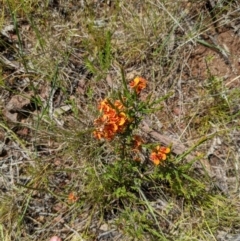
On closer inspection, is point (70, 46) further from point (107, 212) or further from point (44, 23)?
point (107, 212)

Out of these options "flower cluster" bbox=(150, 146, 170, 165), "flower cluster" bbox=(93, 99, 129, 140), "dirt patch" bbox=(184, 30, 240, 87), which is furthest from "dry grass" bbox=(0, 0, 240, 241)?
"flower cluster" bbox=(93, 99, 129, 140)

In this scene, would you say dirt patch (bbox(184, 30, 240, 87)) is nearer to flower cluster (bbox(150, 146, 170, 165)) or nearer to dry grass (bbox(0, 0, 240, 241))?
dry grass (bbox(0, 0, 240, 241))

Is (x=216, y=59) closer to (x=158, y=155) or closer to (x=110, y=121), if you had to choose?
(x=158, y=155)

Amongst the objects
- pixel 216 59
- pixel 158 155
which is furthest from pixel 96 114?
pixel 216 59

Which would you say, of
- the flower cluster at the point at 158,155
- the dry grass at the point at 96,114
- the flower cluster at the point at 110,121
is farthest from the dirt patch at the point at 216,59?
the flower cluster at the point at 110,121

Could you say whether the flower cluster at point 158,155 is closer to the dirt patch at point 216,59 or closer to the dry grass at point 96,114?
the dry grass at point 96,114

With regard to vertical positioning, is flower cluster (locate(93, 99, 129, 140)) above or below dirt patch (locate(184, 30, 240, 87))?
above

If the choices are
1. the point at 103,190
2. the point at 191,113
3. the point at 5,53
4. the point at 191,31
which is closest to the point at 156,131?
the point at 191,113

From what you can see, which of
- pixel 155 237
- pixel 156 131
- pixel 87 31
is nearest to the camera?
pixel 155 237
